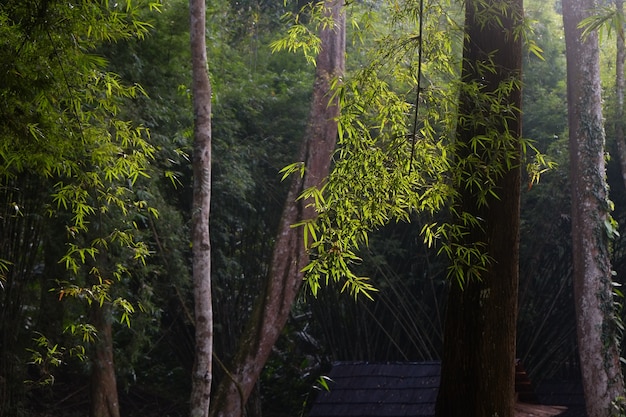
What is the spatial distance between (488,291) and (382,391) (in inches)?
99.0

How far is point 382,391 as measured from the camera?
6414mm

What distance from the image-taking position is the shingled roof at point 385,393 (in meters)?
6.23

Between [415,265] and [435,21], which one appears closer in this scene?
[435,21]

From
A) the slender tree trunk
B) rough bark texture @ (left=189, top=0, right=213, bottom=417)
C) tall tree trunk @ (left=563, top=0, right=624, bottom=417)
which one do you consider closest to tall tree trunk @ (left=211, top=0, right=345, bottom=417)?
rough bark texture @ (left=189, top=0, right=213, bottom=417)

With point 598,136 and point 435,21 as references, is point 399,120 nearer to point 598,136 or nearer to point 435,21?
point 435,21

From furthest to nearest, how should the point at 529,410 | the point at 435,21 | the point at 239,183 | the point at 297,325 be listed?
the point at 297,325
the point at 239,183
the point at 529,410
the point at 435,21

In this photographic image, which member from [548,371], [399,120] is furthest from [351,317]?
[399,120]

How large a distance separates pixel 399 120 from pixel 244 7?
5.81 metres

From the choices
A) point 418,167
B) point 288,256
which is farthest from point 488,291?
point 288,256

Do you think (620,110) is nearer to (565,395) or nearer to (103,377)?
(565,395)

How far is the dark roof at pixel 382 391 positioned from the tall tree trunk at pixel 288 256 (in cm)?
140

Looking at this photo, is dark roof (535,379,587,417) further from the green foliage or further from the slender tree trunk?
the green foliage

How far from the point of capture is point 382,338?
9.42 metres

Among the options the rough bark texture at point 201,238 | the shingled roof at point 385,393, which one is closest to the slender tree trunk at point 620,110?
the shingled roof at point 385,393
